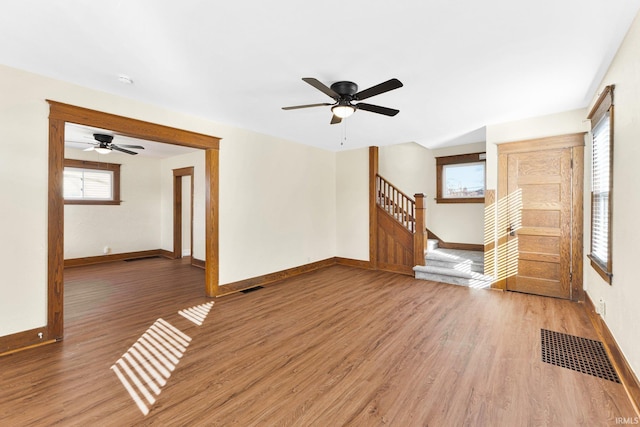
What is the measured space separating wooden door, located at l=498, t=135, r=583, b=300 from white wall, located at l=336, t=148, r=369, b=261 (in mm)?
2578

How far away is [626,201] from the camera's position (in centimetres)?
228

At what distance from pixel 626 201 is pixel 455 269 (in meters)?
3.08

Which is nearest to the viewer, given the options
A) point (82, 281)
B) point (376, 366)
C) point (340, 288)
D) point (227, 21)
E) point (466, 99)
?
point (227, 21)

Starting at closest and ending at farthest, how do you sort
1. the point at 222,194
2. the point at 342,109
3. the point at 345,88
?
the point at 345,88, the point at 342,109, the point at 222,194

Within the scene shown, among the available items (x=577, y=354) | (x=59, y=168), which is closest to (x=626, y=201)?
(x=577, y=354)

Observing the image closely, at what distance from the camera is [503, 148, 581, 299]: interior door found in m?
4.05

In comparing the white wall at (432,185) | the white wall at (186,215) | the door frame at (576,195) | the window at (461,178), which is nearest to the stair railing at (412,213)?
the white wall at (432,185)

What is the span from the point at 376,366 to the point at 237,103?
3.31 metres

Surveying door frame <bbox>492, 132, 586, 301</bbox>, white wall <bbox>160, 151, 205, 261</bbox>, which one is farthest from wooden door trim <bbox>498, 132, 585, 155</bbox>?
→ white wall <bbox>160, 151, 205, 261</bbox>

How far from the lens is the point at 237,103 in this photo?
364 cm

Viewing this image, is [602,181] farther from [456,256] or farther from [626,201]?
[456,256]

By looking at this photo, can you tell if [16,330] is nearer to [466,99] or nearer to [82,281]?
[82,281]

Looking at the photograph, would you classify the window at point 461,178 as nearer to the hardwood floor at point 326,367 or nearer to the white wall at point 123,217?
the hardwood floor at point 326,367

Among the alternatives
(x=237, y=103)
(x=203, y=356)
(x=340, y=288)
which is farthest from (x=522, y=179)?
(x=203, y=356)
